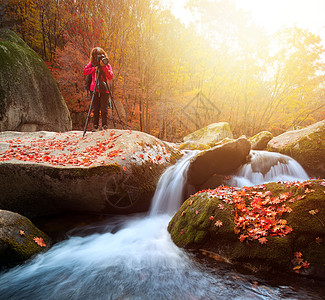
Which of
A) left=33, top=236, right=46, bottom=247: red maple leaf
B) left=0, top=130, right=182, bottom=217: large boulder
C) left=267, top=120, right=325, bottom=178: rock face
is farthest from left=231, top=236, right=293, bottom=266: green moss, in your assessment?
left=267, top=120, right=325, bottom=178: rock face

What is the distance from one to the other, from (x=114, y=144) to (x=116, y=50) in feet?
31.5

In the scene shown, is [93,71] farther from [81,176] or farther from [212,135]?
[212,135]

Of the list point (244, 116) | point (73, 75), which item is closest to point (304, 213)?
point (73, 75)

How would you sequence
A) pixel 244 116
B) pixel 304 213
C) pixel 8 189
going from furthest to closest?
pixel 244 116 → pixel 8 189 → pixel 304 213

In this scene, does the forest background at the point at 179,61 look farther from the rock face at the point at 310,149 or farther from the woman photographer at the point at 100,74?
the rock face at the point at 310,149

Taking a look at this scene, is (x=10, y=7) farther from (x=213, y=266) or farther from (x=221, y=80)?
(x=213, y=266)

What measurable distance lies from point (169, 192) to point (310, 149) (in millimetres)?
6029

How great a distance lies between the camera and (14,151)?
5.53m

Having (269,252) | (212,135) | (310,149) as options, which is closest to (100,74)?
(269,252)

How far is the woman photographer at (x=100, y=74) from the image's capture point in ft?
19.3

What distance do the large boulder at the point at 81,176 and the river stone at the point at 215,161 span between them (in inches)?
43.6

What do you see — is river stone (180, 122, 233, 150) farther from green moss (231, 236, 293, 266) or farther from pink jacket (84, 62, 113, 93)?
green moss (231, 236, 293, 266)

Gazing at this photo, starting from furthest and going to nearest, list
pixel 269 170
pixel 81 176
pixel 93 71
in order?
pixel 269 170 → pixel 93 71 → pixel 81 176

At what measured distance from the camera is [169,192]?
5.75m
